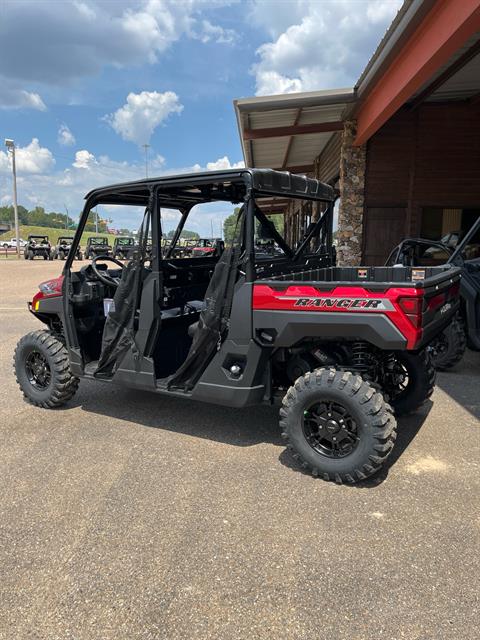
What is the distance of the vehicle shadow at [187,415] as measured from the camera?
410 cm

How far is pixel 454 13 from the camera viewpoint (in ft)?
17.0

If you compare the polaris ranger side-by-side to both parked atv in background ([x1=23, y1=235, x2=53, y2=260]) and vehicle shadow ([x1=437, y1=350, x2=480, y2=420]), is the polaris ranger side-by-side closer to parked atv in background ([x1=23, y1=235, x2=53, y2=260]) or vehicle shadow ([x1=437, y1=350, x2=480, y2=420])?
vehicle shadow ([x1=437, y1=350, x2=480, y2=420])

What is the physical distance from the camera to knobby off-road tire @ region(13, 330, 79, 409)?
179 inches

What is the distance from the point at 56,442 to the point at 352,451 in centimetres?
234

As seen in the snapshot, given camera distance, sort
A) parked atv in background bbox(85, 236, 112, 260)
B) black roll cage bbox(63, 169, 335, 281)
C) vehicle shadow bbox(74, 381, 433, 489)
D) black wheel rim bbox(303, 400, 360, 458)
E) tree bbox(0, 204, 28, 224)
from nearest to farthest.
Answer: black wheel rim bbox(303, 400, 360, 458)
black roll cage bbox(63, 169, 335, 281)
vehicle shadow bbox(74, 381, 433, 489)
parked atv in background bbox(85, 236, 112, 260)
tree bbox(0, 204, 28, 224)

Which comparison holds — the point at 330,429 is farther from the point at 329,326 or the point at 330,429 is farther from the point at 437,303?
the point at 437,303

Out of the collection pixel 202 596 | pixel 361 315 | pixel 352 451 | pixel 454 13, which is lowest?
pixel 202 596

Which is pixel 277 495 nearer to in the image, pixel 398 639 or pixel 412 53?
pixel 398 639

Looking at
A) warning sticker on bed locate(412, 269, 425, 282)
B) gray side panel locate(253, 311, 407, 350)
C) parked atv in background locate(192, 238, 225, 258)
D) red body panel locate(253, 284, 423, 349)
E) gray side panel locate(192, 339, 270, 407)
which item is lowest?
gray side panel locate(192, 339, 270, 407)

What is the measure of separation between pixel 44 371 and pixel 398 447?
3.29 m

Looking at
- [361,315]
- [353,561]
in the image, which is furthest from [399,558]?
[361,315]

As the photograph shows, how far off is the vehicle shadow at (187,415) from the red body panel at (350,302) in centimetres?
123

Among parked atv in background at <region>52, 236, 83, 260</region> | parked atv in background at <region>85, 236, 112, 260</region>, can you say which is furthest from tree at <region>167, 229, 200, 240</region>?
parked atv in background at <region>52, 236, 83, 260</region>

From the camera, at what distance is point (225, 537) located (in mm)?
2719
